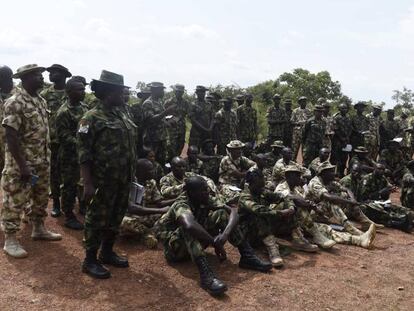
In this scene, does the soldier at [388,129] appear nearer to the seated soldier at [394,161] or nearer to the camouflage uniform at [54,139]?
the seated soldier at [394,161]

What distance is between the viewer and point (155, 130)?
844 cm

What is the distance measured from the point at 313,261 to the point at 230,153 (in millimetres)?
3351

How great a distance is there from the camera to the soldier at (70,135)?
6.00 meters

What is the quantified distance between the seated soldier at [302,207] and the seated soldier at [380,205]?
204 cm

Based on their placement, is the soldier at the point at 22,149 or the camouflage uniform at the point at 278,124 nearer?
the soldier at the point at 22,149

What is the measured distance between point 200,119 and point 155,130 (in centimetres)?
209

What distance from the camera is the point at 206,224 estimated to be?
17.3 feet

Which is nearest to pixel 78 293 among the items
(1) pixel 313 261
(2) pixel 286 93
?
(1) pixel 313 261

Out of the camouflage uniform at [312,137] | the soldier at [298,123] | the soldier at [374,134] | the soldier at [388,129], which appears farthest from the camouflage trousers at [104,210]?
the soldier at [388,129]

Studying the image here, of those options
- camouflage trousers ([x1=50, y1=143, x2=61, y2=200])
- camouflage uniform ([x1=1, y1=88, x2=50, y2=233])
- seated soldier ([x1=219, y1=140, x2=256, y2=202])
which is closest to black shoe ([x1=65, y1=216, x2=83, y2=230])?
camouflage trousers ([x1=50, y1=143, x2=61, y2=200])

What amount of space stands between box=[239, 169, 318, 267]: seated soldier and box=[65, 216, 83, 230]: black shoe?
7.45 ft

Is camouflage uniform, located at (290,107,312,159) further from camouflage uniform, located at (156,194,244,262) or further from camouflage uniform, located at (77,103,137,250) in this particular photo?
camouflage uniform, located at (77,103,137,250)

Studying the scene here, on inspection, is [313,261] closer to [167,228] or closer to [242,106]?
[167,228]

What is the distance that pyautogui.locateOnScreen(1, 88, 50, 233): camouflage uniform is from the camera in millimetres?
4969
